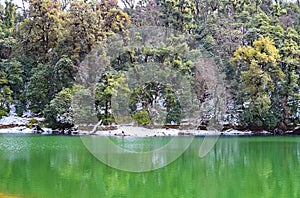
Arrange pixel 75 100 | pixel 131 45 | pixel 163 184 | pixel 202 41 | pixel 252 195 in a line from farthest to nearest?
pixel 202 41
pixel 131 45
pixel 75 100
pixel 163 184
pixel 252 195

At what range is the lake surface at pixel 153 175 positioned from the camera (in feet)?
30.8

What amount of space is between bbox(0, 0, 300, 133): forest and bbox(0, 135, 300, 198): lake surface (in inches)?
313

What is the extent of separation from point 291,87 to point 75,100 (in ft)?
42.4

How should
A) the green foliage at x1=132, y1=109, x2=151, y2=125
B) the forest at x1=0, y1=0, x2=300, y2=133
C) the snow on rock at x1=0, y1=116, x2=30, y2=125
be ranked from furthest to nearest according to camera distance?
1. the snow on rock at x1=0, y1=116, x2=30, y2=125
2. the forest at x1=0, y1=0, x2=300, y2=133
3. the green foliage at x1=132, y1=109, x2=151, y2=125

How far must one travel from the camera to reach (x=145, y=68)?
87.5 ft

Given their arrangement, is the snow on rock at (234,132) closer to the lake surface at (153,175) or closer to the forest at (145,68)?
the forest at (145,68)

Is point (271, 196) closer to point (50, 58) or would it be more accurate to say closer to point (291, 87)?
point (291, 87)

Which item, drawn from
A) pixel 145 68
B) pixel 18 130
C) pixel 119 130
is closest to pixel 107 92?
pixel 119 130

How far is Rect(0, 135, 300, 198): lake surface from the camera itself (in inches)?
370

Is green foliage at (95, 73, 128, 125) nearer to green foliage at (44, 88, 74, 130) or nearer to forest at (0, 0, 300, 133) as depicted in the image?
forest at (0, 0, 300, 133)

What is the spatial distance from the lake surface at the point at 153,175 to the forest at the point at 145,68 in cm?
795

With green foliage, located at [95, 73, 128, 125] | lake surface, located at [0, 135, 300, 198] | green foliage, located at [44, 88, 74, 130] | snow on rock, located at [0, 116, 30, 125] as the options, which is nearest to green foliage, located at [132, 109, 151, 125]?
green foliage, located at [95, 73, 128, 125]

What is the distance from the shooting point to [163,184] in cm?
A: 1041

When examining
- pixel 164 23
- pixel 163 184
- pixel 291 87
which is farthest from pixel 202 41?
pixel 163 184
